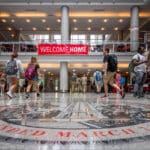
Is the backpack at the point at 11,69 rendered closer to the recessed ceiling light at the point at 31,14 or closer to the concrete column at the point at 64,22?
the concrete column at the point at 64,22

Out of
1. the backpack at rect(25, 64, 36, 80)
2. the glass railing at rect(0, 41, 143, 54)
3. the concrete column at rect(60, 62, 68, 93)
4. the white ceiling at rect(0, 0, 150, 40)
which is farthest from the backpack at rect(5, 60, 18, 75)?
the white ceiling at rect(0, 0, 150, 40)

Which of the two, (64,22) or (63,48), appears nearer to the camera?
(63,48)

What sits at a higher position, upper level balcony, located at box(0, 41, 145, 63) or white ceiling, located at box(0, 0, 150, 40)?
white ceiling, located at box(0, 0, 150, 40)

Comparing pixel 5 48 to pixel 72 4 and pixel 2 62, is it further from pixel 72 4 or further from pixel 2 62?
pixel 72 4

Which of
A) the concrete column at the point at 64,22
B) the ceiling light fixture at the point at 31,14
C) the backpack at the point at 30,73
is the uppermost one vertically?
the ceiling light fixture at the point at 31,14

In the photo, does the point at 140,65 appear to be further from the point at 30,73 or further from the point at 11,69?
the point at 11,69

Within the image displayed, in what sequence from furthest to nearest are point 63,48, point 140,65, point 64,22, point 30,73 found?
point 64,22 < point 63,48 < point 30,73 < point 140,65

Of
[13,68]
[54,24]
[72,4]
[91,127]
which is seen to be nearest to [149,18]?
[72,4]

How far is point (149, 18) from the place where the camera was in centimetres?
3177

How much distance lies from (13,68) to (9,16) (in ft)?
74.5

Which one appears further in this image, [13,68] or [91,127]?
[13,68]

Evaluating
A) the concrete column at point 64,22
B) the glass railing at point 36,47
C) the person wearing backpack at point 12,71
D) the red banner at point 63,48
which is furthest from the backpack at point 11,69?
the concrete column at point 64,22

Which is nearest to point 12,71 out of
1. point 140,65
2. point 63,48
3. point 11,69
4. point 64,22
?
point 11,69

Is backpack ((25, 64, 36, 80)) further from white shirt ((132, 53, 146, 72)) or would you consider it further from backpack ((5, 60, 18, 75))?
white shirt ((132, 53, 146, 72))
